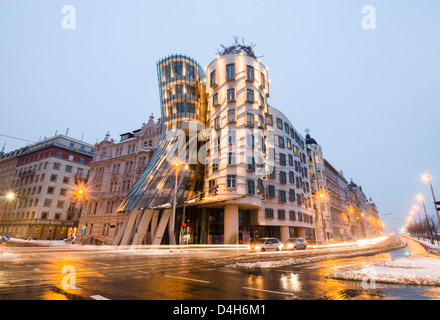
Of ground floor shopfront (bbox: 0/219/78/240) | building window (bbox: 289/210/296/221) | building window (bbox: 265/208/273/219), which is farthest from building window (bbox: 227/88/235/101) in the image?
ground floor shopfront (bbox: 0/219/78/240)

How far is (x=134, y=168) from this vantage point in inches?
1953

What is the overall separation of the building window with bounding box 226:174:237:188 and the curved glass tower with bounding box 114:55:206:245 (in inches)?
253

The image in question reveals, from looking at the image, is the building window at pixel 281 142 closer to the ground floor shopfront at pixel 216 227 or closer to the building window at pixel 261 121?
the building window at pixel 261 121

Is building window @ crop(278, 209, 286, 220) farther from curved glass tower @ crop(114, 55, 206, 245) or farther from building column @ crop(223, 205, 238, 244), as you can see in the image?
curved glass tower @ crop(114, 55, 206, 245)

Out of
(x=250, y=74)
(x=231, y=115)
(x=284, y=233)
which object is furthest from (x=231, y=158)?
(x=284, y=233)

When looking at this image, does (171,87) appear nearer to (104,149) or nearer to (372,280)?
(104,149)

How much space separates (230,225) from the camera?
107ft

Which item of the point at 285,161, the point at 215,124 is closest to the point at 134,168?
the point at 215,124

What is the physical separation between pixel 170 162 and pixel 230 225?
14.4 metres

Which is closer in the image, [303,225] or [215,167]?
[215,167]

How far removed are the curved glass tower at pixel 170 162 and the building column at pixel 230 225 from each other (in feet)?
20.5

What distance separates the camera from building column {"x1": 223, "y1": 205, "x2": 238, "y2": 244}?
32.1 metres

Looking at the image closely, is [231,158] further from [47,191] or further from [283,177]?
[47,191]
